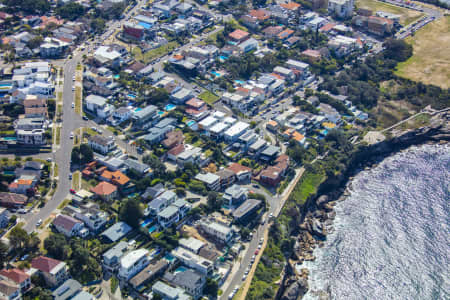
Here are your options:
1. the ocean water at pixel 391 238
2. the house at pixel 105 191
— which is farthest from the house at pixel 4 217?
the ocean water at pixel 391 238

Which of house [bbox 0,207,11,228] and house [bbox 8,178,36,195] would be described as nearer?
house [bbox 0,207,11,228]

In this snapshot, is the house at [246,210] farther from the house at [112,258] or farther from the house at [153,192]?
the house at [112,258]

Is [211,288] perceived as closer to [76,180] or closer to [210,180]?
[210,180]

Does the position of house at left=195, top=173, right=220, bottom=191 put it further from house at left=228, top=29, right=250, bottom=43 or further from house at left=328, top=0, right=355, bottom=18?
house at left=328, top=0, right=355, bottom=18

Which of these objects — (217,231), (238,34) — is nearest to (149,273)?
(217,231)

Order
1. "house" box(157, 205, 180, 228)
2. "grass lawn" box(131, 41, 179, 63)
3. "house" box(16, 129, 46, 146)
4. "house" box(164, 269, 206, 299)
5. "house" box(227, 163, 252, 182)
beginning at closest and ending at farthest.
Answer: "house" box(164, 269, 206, 299)
"house" box(157, 205, 180, 228)
"house" box(227, 163, 252, 182)
"house" box(16, 129, 46, 146)
"grass lawn" box(131, 41, 179, 63)

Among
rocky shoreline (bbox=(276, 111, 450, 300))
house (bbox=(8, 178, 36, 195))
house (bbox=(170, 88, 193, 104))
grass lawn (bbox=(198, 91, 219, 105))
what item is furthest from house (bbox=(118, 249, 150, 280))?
grass lawn (bbox=(198, 91, 219, 105))
